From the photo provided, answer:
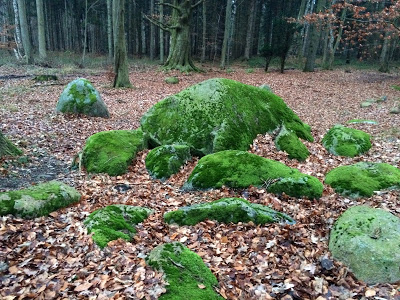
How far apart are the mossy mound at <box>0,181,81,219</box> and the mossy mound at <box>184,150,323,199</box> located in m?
2.37

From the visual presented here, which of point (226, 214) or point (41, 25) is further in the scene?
point (41, 25)

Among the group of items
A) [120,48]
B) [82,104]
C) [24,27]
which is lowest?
[82,104]

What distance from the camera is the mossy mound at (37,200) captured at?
459 cm

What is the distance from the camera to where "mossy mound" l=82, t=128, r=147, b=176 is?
279 inches

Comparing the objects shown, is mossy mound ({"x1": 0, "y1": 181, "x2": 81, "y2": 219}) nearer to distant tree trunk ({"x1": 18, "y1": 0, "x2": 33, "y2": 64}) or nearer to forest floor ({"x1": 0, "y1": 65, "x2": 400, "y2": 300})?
forest floor ({"x1": 0, "y1": 65, "x2": 400, "y2": 300})

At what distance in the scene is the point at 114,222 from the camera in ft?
14.9

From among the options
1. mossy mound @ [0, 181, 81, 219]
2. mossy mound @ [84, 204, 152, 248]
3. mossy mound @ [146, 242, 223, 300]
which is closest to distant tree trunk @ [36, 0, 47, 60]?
mossy mound @ [0, 181, 81, 219]

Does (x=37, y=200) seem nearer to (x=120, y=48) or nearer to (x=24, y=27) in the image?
(x=120, y=48)

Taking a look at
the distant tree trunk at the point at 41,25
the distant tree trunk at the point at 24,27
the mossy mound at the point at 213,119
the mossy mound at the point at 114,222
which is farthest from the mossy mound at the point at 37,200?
the distant tree trunk at the point at 41,25

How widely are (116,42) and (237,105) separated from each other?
1043 cm

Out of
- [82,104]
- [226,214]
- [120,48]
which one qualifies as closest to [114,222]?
[226,214]

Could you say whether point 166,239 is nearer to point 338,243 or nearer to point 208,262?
point 208,262

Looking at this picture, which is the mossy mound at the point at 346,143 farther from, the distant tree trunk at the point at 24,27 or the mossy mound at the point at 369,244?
the distant tree trunk at the point at 24,27

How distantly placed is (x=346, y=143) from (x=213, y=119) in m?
3.93
